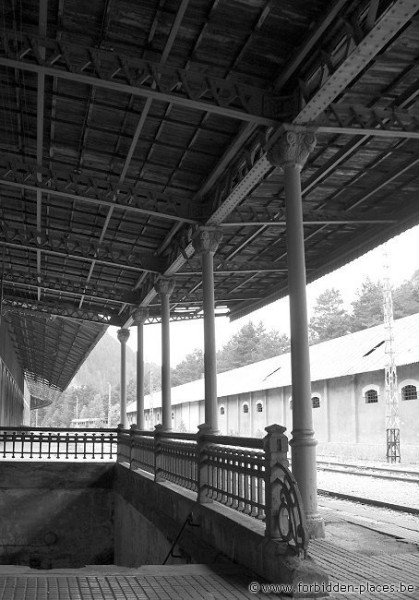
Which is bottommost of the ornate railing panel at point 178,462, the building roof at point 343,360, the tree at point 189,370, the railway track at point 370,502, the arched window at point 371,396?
the railway track at point 370,502

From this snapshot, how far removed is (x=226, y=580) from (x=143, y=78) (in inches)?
245

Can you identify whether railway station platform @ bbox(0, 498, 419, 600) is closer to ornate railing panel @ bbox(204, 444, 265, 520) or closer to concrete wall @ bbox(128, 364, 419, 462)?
ornate railing panel @ bbox(204, 444, 265, 520)

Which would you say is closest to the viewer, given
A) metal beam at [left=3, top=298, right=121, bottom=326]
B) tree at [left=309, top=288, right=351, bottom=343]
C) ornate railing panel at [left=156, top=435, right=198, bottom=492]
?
ornate railing panel at [left=156, top=435, right=198, bottom=492]

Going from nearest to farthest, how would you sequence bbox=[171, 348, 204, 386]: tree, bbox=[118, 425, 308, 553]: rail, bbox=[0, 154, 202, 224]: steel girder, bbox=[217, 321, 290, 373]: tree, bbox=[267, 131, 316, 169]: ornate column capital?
bbox=[118, 425, 308, 553]: rail → bbox=[267, 131, 316, 169]: ornate column capital → bbox=[0, 154, 202, 224]: steel girder → bbox=[217, 321, 290, 373]: tree → bbox=[171, 348, 204, 386]: tree

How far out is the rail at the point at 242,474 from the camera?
6445mm

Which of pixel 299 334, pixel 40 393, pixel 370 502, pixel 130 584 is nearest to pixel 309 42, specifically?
pixel 299 334

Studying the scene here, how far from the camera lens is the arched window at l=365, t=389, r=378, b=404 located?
3034 centimetres

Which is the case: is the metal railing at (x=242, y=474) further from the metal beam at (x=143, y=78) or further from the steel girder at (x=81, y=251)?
the steel girder at (x=81, y=251)

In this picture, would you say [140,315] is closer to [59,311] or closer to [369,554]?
[59,311]

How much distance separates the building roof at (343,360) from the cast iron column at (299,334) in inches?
728

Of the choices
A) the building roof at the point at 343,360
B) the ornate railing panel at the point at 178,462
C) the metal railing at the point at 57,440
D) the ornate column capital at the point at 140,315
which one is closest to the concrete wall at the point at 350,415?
the building roof at the point at 343,360

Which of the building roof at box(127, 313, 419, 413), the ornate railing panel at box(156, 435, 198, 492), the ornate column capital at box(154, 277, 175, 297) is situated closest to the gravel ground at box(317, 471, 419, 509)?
the ornate railing panel at box(156, 435, 198, 492)

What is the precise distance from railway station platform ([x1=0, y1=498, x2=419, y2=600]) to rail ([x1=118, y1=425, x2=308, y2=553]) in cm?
59

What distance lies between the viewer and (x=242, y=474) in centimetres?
838
